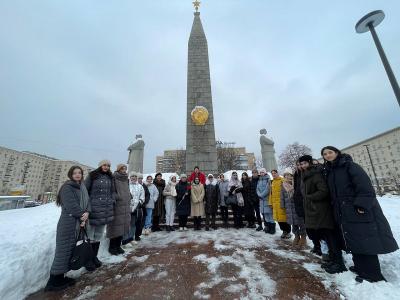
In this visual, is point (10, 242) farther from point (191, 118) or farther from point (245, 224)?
point (191, 118)

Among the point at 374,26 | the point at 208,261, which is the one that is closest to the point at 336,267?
the point at 208,261

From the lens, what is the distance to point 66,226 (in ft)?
9.75

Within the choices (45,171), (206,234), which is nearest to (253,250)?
(206,234)

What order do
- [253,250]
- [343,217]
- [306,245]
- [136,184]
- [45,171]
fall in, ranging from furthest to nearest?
[45,171]
[136,184]
[306,245]
[253,250]
[343,217]

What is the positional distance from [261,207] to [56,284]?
191 inches

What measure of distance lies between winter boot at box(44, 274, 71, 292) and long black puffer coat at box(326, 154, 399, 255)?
13.1 ft

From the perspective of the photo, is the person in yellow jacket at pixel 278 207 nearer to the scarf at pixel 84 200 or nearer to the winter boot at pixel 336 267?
the winter boot at pixel 336 267

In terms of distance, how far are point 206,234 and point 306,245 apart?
2.41 m

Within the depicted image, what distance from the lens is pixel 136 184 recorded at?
528 cm

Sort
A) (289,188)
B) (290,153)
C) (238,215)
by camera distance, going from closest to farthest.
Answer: (289,188) < (238,215) < (290,153)

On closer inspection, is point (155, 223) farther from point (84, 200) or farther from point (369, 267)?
point (369, 267)

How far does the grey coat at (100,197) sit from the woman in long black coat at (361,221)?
3.81 meters

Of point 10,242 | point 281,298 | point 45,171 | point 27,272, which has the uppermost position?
point 45,171

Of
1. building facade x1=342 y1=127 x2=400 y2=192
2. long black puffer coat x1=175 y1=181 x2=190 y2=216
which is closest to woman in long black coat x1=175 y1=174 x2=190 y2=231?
long black puffer coat x1=175 y1=181 x2=190 y2=216
